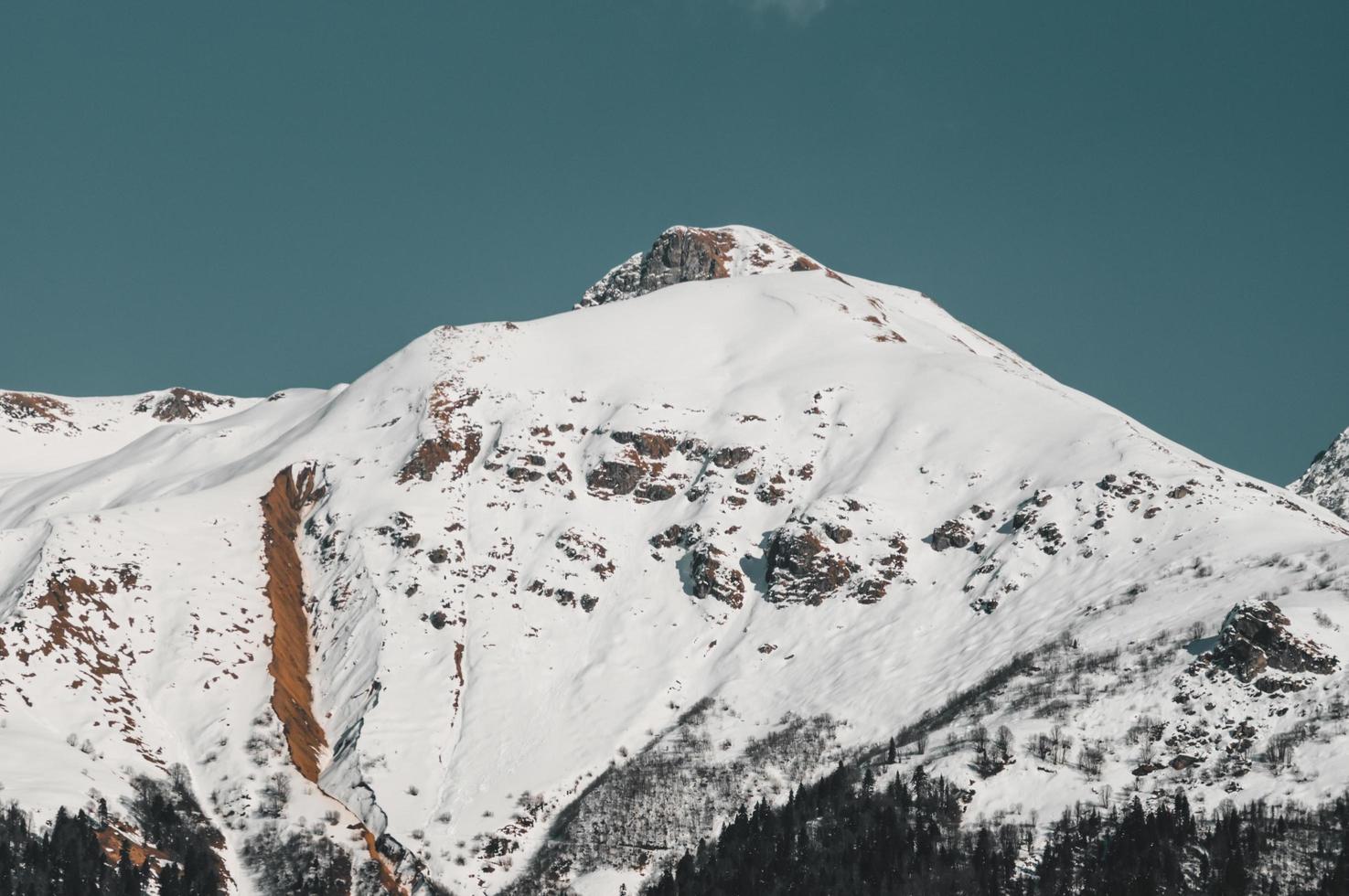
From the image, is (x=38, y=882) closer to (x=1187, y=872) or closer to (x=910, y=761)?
(x=910, y=761)

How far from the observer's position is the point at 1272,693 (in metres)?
191

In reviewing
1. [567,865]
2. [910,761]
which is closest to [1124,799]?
[910,761]

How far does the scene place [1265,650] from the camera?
19400cm

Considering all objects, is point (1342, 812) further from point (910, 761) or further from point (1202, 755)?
point (910, 761)

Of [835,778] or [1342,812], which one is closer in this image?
[1342,812]

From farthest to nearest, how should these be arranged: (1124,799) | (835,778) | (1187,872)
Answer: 1. (835,778)
2. (1124,799)
3. (1187,872)

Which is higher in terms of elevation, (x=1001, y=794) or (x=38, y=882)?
(x=1001, y=794)

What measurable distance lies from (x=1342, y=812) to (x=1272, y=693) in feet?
66.6

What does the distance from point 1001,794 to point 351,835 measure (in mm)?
70285

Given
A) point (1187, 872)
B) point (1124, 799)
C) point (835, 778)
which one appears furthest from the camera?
point (835, 778)

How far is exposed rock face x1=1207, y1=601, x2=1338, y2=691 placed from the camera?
634 ft

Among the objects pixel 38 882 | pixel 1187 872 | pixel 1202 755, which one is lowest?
pixel 38 882

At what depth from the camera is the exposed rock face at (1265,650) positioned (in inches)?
7608

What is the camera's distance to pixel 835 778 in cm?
19538
